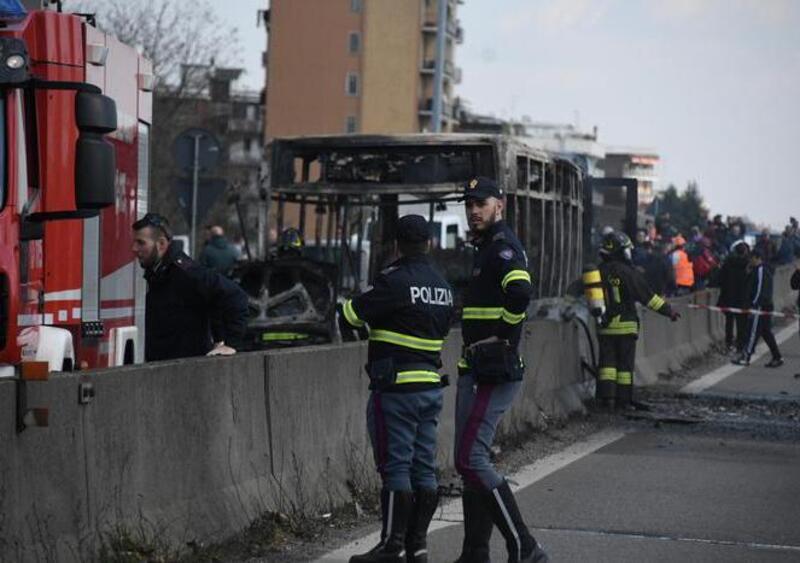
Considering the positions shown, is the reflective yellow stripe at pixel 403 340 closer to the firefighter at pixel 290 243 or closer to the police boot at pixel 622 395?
the police boot at pixel 622 395

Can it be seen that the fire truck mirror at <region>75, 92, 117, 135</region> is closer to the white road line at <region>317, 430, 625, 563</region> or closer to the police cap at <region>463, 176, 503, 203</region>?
the police cap at <region>463, 176, 503, 203</region>

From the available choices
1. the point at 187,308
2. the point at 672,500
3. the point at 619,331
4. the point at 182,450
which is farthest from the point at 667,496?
the point at 619,331

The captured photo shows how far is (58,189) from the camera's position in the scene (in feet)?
34.8

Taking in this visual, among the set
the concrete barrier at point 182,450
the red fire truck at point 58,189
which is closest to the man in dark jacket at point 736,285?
the concrete barrier at point 182,450

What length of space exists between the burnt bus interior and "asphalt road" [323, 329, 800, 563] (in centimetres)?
345

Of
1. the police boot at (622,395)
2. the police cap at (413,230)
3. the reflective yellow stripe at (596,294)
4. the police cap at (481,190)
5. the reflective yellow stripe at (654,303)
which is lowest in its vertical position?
the police boot at (622,395)

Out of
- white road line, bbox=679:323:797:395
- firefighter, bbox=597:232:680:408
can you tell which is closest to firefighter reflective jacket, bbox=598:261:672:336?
firefighter, bbox=597:232:680:408

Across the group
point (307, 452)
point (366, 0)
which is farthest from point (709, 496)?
point (366, 0)

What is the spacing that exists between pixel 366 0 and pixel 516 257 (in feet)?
380

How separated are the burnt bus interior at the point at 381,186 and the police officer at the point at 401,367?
10.9 m

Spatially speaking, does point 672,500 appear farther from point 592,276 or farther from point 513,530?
point 592,276

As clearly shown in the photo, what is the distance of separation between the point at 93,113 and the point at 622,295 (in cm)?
1164

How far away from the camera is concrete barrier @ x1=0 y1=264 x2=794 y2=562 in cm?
816

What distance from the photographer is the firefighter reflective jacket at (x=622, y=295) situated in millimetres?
21047
